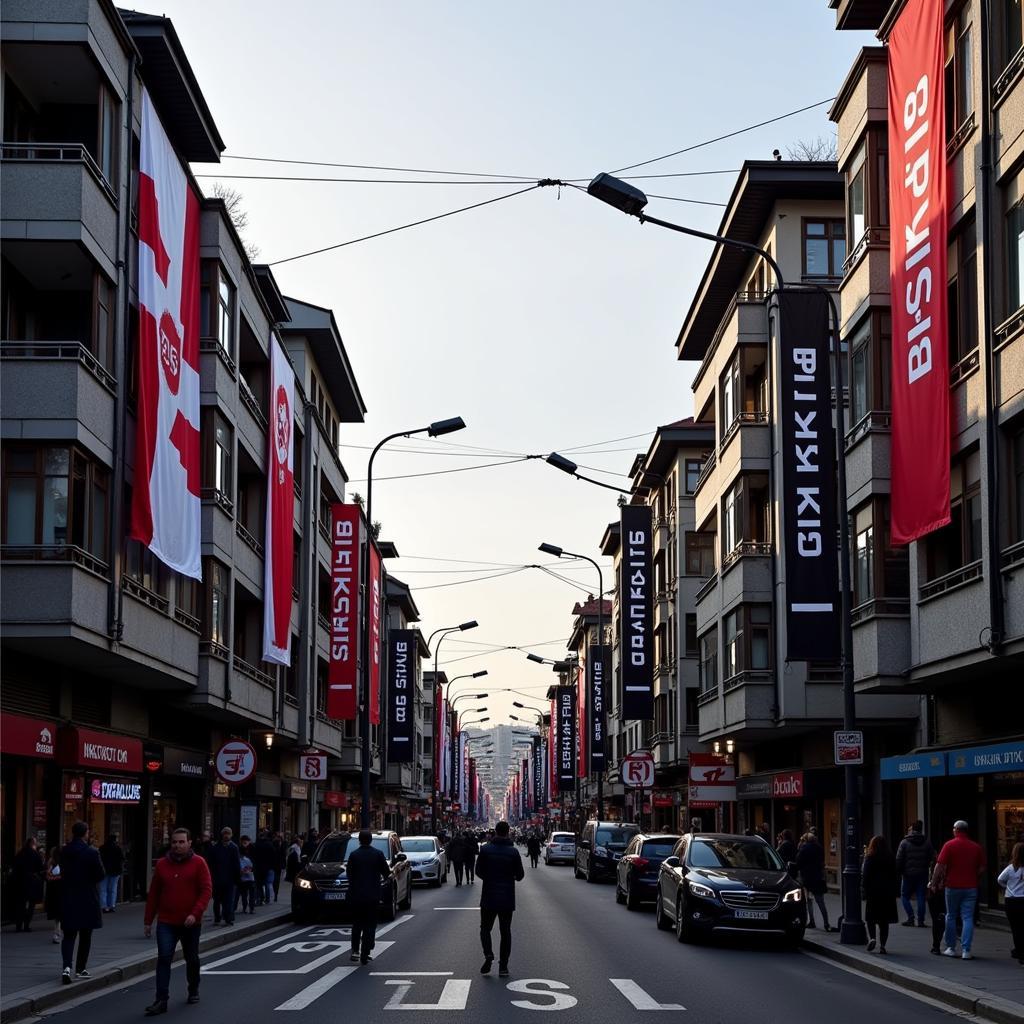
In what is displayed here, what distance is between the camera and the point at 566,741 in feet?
368

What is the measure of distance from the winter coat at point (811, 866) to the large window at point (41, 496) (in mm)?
12808

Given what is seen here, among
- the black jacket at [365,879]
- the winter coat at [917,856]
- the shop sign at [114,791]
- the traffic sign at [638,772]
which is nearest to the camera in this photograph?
the black jacket at [365,879]

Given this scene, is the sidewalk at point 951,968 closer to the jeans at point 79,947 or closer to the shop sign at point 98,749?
the jeans at point 79,947

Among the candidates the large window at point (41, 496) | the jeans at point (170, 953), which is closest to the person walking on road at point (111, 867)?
the large window at point (41, 496)

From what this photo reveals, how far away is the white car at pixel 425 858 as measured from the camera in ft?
152

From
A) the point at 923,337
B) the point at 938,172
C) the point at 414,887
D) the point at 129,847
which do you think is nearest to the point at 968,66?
the point at 938,172

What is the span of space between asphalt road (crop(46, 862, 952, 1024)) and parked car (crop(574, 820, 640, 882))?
20661mm

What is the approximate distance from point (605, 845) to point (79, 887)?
32.6 m

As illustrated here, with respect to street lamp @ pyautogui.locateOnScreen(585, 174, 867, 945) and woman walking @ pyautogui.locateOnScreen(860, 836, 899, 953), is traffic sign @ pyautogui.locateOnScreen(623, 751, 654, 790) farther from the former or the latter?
woman walking @ pyautogui.locateOnScreen(860, 836, 899, 953)

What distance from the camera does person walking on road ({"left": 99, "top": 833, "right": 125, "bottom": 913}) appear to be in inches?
1158

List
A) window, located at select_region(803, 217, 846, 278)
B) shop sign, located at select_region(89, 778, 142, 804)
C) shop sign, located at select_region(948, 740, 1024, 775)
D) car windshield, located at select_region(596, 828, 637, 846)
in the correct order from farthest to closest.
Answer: car windshield, located at select_region(596, 828, 637, 846)
window, located at select_region(803, 217, 846, 278)
shop sign, located at select_region(89, 778, 142, 804)
shop sign, located at select_region(948, 740, 1024, 775)

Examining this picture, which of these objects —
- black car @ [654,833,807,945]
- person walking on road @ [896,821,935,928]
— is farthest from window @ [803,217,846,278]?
black car @ [654,833,807,945]

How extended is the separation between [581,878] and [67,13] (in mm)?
38063

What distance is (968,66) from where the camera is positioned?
25.2 metres
